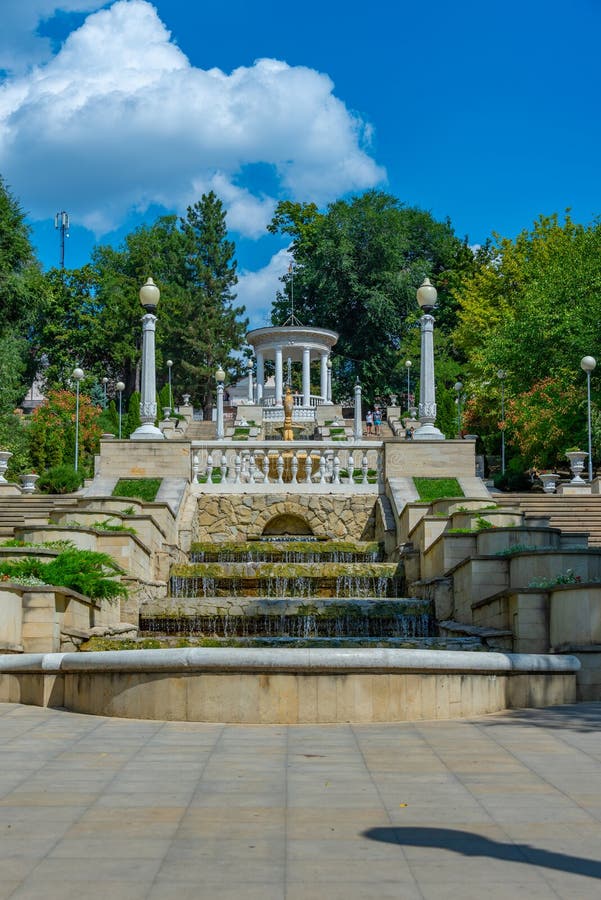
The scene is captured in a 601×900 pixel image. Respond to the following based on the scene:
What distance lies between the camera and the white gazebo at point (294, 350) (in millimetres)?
53688

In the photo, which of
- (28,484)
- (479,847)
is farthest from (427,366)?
(479,847)

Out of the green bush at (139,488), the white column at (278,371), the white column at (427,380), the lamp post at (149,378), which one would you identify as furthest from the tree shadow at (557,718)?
the white column at (278,371)

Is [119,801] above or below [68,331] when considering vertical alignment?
below

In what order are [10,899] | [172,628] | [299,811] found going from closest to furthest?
[10,899] → [299,811] → [172,628]

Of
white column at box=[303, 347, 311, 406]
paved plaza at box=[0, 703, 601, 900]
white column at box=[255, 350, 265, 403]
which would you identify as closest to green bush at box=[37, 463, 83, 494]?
paved plaza at box=[0, 703, 601, 900]

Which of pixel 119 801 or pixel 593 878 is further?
pixel 119 801

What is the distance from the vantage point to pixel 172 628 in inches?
626

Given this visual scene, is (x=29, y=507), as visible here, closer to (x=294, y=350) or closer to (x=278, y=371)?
(x=278, y=371)

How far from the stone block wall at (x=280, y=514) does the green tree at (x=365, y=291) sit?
→ 140 ft

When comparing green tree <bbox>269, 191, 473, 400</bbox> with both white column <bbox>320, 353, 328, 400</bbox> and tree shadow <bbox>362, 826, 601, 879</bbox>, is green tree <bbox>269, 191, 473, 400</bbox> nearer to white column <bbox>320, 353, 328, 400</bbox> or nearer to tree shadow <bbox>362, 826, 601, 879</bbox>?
white column <bbox>320, 353, 328, 400</bbox>

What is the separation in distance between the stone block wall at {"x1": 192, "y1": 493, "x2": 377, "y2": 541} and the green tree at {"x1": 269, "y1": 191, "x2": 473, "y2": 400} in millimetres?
42746

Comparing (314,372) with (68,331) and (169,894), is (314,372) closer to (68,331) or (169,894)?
(68,331)

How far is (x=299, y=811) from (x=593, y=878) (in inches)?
76.1

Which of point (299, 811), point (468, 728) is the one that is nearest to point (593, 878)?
point (299, 811)
